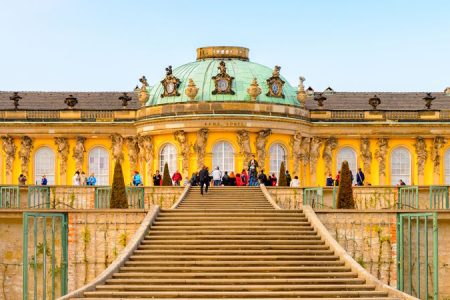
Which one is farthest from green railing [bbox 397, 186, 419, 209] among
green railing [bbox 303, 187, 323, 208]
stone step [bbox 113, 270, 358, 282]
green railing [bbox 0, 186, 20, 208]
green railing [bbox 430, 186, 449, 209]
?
green railing [bbox 0, 186, 20, 208]

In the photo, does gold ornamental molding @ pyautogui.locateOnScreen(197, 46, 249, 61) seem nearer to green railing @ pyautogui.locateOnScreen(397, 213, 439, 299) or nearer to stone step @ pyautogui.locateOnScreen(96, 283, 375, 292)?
green railing @ pyautogui.locateOnScreen(397, 213, 439, 299)

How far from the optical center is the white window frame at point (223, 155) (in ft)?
193

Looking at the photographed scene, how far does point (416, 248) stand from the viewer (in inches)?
1414

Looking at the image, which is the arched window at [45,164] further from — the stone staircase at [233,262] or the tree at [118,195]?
the stone staircase at [233,262]

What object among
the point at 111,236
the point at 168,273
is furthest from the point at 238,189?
the point at 168,273

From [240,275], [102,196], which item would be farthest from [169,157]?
[240,275]

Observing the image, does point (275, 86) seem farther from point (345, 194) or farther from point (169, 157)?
point (345, 194)

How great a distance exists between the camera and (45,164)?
6238cm

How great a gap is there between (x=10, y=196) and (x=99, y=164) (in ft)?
61.4

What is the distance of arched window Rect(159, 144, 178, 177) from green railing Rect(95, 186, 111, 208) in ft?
48.3

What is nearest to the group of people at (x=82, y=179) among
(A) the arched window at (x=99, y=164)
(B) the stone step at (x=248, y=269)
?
(A) the arched window at (x=99, y=164)

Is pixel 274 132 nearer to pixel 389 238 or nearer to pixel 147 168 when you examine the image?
pixel 147 168

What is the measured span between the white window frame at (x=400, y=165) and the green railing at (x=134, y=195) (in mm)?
21629

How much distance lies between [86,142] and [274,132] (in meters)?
10.2
